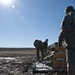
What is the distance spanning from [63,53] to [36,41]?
894cm

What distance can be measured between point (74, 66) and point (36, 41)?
12.2 metres

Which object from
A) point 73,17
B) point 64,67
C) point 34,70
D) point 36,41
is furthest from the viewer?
point 36,41

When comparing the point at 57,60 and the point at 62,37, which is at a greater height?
the point at 62,37

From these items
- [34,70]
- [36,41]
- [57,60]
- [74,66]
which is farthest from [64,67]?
[36,41]

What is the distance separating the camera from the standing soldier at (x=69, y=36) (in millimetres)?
7316

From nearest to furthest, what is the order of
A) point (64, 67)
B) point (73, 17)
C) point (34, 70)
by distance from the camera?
point (73, 17)
point (34, 70)
point (64, 67)

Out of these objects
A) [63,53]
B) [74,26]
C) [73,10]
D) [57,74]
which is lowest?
[57,74]

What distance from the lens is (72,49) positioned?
7477 mm

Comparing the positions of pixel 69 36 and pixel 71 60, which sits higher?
pixel 69 36

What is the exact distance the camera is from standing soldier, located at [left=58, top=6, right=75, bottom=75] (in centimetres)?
732

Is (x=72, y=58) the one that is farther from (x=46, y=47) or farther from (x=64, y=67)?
(x=46, y=47)

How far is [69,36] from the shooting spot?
744cm

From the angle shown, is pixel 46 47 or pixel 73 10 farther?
pixel 46 47

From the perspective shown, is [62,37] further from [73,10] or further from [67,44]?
[73,10]
